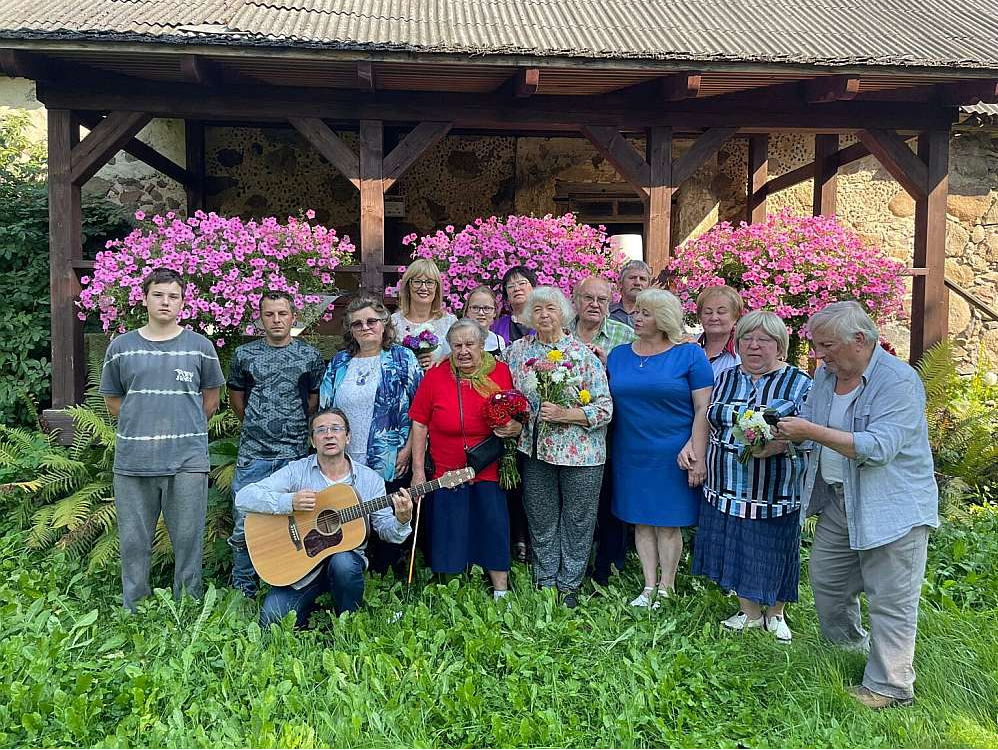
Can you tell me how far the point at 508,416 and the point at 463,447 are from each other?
0.34m

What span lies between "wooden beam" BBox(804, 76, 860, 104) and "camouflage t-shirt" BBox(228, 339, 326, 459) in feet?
14.9

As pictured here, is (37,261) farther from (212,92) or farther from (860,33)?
(860,33)

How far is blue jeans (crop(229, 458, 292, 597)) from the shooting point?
4258 mm

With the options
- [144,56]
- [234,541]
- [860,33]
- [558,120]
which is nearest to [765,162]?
[860,33]

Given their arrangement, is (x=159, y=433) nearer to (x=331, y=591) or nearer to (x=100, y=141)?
(x=331, y=591)

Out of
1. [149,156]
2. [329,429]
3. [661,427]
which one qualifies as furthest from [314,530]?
[149,156]

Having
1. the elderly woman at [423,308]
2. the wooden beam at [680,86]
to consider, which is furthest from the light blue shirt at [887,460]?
the wooden beam at [680,86]

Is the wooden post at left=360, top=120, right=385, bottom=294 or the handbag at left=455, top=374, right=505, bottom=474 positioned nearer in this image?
the handbag at left=455, top=374, right=505, bottom=474

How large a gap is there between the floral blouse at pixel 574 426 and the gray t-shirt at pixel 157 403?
1712 millimetres

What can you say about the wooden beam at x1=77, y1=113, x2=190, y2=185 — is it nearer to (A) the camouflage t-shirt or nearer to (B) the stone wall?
(B) the stone wall

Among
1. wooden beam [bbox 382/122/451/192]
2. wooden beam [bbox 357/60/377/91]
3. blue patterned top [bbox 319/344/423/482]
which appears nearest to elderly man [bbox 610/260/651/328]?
blue patterned top [bbox 319/344/423/482]

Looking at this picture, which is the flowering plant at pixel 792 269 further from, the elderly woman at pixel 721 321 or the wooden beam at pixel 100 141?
the wooden beam at pixel 100 141

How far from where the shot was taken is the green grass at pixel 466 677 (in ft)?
9.86

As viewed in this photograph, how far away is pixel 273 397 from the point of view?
169 inches
